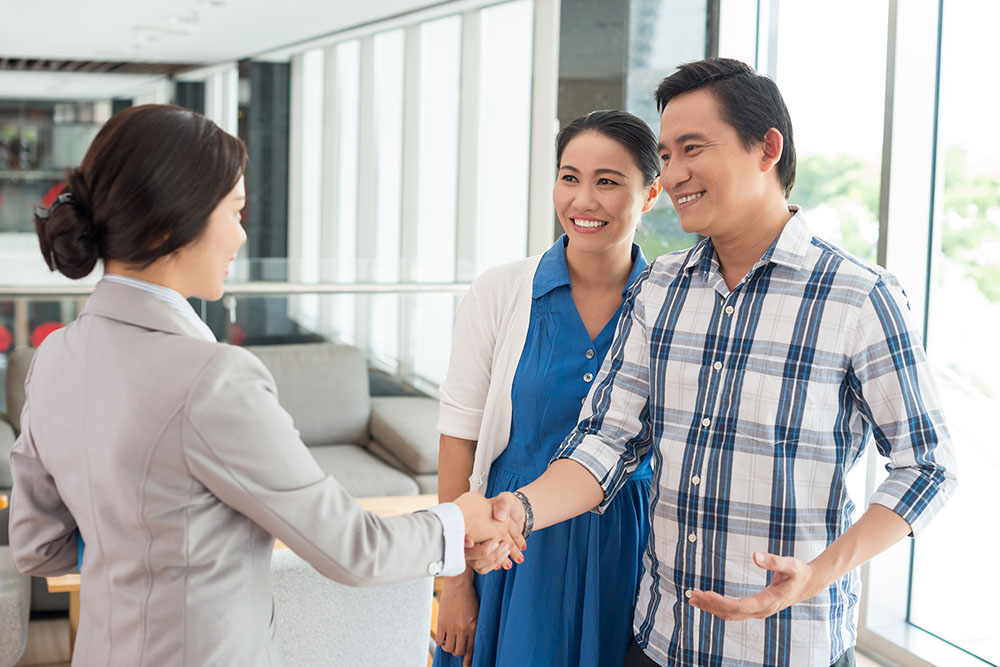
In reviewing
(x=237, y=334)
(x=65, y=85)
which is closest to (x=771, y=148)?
(x=237, y=334)

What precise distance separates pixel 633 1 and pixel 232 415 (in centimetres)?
318

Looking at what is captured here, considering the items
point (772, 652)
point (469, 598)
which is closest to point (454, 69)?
point (469, 598)

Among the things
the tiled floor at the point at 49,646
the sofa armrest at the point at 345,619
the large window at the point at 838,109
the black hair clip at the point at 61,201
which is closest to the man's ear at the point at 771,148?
the black hair clip at the point at 61,201

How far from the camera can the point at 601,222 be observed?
1.74 meters

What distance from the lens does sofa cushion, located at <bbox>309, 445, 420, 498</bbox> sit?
4160 mm

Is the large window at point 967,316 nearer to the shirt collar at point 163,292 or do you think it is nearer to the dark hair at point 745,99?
the dark hair at point 745,99

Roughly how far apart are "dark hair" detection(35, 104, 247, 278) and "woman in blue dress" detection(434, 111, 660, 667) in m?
0.70

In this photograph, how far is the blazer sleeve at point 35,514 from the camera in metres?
1.26

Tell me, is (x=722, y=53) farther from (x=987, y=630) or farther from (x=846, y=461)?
(x=846, y=461)

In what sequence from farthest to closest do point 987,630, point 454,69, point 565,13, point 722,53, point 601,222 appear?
point 454,69 → point 565,13 → point 722,53 → point 987,630 → point 601,222

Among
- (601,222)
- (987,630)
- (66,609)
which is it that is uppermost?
(601,222)

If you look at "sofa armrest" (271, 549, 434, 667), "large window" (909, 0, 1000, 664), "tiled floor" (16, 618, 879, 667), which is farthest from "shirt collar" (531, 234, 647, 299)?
"tiled floor" (16, 618, 879, 667)

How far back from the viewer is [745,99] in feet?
4.77

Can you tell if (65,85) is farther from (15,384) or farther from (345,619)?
(345,619)
